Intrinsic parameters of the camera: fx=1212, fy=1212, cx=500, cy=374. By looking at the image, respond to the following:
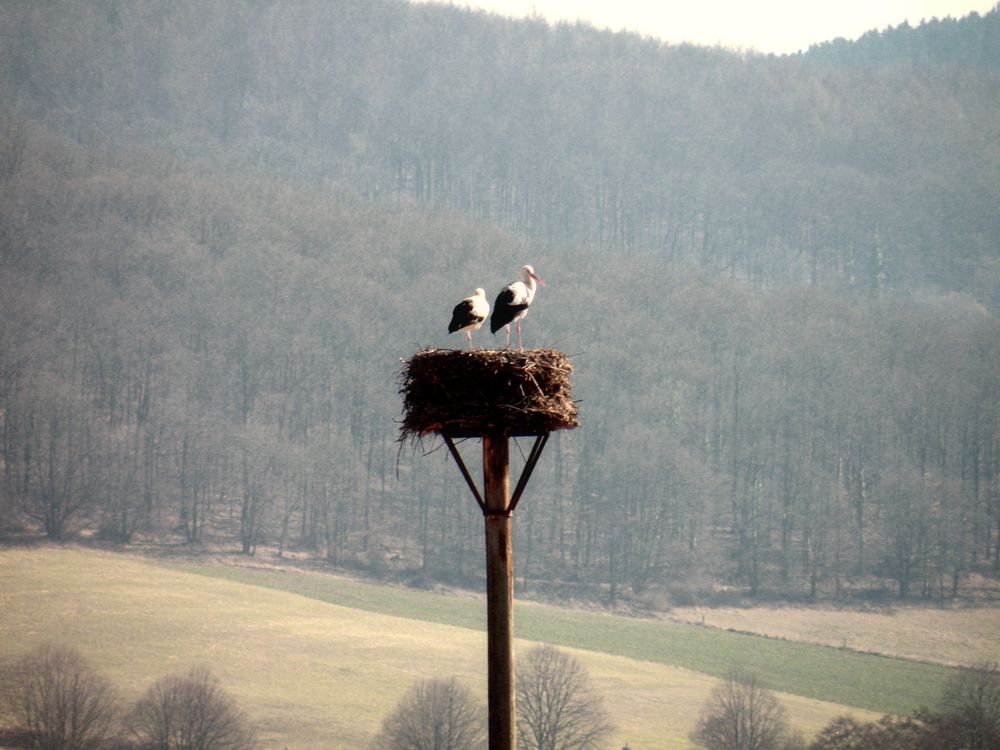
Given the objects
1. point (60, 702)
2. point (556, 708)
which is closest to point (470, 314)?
point (556, 708)

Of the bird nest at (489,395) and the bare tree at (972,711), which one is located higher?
the bird nest at (489,395)

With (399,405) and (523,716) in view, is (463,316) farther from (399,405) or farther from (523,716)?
(399,405)

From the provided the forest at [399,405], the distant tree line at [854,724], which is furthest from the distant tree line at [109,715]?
the distant tree line at [854,724]

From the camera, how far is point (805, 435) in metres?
120

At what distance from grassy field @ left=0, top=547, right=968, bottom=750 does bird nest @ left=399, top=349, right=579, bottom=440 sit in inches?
2130

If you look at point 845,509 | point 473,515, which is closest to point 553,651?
point 473,515

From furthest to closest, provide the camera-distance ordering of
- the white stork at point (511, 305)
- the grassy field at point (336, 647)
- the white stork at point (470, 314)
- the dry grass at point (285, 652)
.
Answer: the grassy field at point (336, 647) → the dry grass at point (285, 652) → the white stork at point (470, 314) → the white stork at point (511, 305)

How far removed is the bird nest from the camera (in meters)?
13.3

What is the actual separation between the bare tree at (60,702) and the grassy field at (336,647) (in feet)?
6.83

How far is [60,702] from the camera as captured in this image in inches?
2603

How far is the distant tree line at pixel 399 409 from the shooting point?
104 m

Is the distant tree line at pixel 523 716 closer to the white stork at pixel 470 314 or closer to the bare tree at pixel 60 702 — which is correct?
the bare tree at pixel 60 702

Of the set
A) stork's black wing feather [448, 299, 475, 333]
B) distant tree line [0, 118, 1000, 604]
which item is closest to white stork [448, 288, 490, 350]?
stork's black wing feather [448, 299, 475, 333]

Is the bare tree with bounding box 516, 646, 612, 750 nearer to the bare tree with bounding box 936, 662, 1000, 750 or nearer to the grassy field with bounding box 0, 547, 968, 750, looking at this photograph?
the grassy field with bounding box 0, 547, 968, 750
